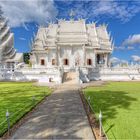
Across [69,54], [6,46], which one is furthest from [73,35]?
[6,46]

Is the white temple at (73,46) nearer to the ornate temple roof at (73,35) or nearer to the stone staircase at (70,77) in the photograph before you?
the ornate temple roof at (73,35)

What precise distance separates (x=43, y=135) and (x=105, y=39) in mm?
57265

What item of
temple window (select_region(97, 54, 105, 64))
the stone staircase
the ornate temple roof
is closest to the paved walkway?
the stone staircase

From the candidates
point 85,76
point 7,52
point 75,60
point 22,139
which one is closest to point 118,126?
point 22,139

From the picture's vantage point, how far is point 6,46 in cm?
7369

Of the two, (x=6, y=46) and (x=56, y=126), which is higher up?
(x=6, y=46)

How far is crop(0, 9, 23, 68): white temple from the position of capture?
72125 millimetres

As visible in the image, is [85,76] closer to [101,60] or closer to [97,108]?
[101,60]

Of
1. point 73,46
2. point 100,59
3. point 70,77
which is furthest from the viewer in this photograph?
point 100,59

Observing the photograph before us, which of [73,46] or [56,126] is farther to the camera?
[73,46]

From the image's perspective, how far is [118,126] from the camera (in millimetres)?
13203

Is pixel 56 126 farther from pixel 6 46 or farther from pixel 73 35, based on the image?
pixel 6 46

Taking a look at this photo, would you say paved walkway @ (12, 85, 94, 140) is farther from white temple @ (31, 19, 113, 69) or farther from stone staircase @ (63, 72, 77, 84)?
white temple @ (31, 19, 113, 69)

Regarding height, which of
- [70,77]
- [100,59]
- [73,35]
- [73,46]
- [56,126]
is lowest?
[56,126]
